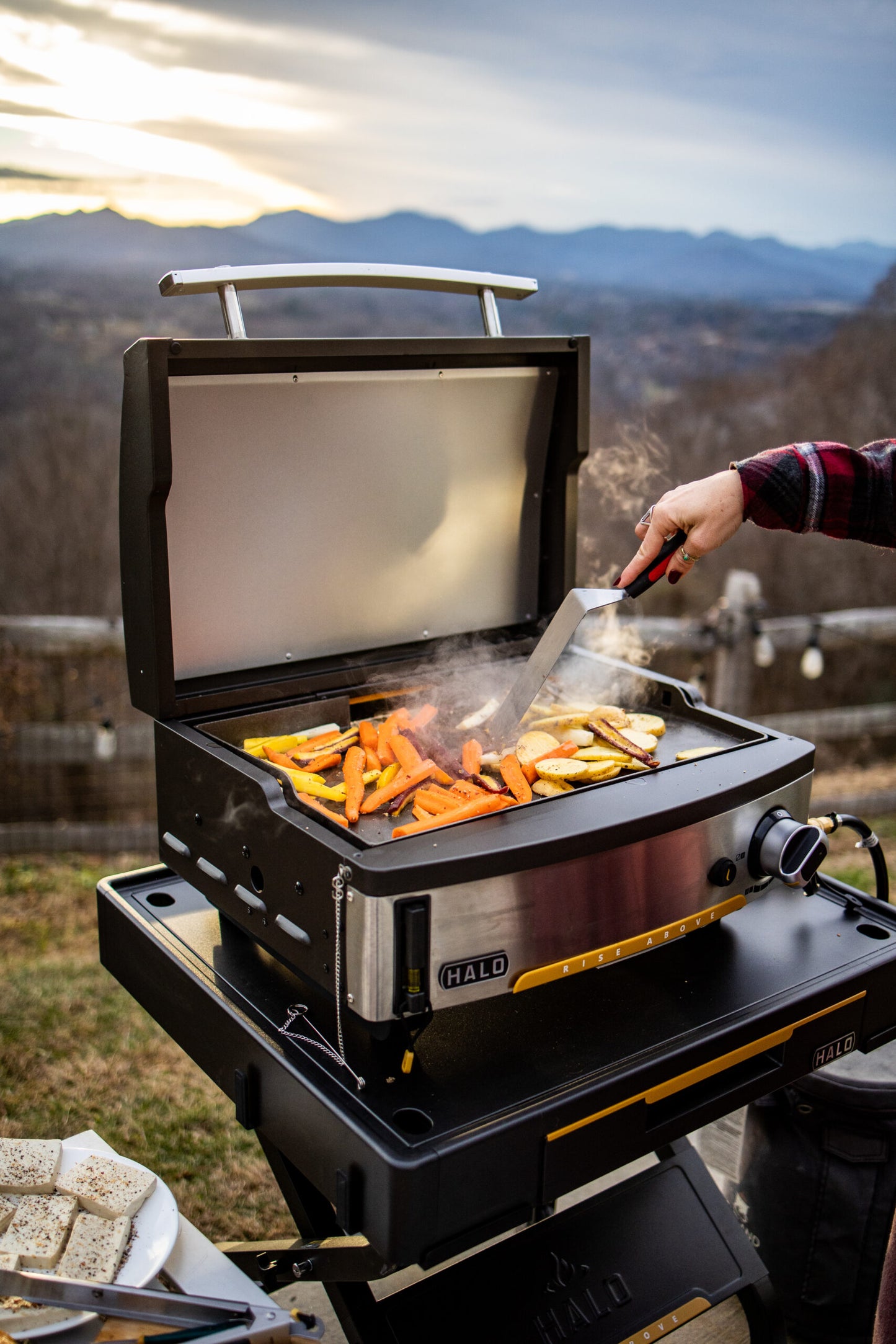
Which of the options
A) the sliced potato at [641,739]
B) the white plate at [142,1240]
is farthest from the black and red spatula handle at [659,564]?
the white plate at [142,1240]

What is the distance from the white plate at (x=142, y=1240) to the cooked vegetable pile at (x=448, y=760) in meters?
0.59

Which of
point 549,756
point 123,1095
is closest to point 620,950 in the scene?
point 549,756

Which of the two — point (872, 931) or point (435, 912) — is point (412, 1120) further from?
point (872, 931)

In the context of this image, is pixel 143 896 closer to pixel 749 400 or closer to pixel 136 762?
pixel 136 762

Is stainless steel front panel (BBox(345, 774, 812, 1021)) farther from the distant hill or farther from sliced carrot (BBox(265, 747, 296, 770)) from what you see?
the distant hill

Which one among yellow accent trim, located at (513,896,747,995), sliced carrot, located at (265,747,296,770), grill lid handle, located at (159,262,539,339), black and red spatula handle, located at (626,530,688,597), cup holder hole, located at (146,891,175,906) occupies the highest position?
grill lid handle, located at (159,262,539,339)

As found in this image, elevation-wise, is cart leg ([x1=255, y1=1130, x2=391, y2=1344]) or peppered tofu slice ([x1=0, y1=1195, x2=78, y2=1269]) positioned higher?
peppered tofu slice ([x1=0, y1=1195, x2=78, y2=1269])

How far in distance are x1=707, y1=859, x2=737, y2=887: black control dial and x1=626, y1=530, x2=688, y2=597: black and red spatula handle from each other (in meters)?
0.45

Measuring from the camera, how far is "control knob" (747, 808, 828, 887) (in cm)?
146

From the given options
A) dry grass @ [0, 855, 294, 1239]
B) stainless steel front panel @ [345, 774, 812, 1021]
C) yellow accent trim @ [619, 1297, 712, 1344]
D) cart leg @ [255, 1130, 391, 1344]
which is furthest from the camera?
dry grass @ [0, 855, 294, 1239]

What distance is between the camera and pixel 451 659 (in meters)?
2.04

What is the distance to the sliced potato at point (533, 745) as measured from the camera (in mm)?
1648

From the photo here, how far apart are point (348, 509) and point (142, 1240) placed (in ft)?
3.94

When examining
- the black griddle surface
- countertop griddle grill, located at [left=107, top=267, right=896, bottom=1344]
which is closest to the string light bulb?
countertop griddle grill, located at [left=107, top=267, right=896, bottom=1344]
